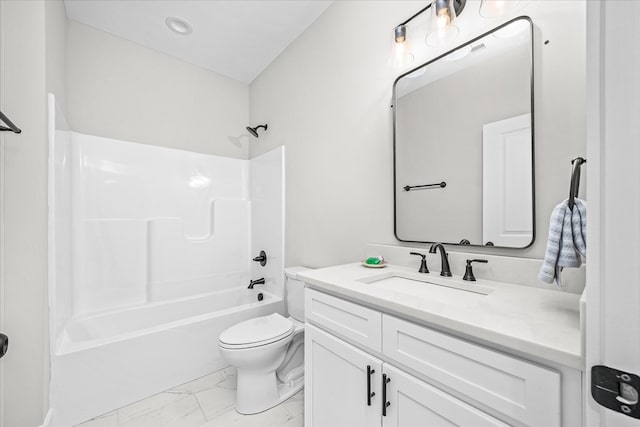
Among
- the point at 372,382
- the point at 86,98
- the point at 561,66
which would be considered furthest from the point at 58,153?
the point at 561,66

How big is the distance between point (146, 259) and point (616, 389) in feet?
9.02

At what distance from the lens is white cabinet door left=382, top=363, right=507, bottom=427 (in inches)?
27.0

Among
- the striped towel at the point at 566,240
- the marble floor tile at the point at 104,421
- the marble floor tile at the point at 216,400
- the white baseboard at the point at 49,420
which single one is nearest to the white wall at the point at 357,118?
the striped towel at the point at 566,240

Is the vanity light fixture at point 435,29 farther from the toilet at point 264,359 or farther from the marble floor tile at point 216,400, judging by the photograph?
the marble floor tile at point 216,400

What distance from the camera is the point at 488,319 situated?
69 centimetres

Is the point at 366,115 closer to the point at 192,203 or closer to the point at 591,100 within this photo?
the point at 591,100

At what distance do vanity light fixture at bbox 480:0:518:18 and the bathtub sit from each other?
230 cm

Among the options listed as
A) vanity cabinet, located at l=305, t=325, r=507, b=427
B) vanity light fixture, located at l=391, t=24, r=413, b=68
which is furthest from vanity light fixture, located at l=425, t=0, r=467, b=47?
vanity cabinet, located at l=305, t=325, r=507, b=427

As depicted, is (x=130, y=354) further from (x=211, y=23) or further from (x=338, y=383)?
(x=211, y=23)

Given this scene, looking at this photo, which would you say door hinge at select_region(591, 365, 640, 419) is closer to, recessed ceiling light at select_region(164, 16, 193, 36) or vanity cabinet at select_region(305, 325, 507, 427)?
vanity cabinet at select_region(305, 325, 507, 427)

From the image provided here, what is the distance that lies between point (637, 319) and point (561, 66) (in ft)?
3.20

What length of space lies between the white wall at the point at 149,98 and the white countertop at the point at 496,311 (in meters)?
2.18

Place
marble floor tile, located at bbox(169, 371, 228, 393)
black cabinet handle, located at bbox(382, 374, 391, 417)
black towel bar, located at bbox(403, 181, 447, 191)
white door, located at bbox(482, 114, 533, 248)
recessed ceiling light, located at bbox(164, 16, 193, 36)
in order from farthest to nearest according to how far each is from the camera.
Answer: recessed ceiling light, located at bbox(164, 16, 193, 36), marble floor tile, located at bbox(169, 371, 228, 393), black towel bar, located at bbox(403, 181, 447, 191), white door, located at bbox(482, 114, 533, 248), black cabinet handle, located at bbox(382, 374, 391, 417)

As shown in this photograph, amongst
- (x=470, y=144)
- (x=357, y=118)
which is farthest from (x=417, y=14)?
(x=470, y=144)
